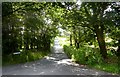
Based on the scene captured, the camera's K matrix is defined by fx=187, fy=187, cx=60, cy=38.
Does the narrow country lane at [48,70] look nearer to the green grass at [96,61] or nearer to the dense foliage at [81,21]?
the green grass at [96,61]

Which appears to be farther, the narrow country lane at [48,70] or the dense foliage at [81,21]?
the dense foliage at [81,21]

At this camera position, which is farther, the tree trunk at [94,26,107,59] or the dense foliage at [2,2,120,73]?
the tree trunk at [94,26,107,59]

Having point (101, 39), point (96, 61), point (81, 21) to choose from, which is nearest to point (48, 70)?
point (96, 61)

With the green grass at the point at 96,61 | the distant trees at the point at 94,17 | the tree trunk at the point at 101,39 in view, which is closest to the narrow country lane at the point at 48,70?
the green grass at the point at 96,61

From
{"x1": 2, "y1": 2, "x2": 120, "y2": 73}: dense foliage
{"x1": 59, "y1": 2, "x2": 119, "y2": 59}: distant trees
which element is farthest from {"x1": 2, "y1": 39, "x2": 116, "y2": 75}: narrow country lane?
{"x1": 59, "y1": 2, "x2": 119, "y2": 59}: distant trees

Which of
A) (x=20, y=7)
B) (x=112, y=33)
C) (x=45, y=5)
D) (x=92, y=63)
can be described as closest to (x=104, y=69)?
(x=92, y=63)

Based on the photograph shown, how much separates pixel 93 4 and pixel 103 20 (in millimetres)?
814

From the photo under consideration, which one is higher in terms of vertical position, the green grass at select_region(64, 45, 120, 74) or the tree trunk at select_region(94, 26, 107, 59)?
the tree trunk at select_region(94, 26, 107, 59)

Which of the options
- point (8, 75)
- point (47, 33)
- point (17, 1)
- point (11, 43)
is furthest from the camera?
point (47, 33)

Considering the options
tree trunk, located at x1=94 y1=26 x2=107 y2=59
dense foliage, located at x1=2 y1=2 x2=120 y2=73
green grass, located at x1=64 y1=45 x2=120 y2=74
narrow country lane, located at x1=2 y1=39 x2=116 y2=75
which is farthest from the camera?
tree trunk, located at x1=94 y1=26 x2=107 y2=59

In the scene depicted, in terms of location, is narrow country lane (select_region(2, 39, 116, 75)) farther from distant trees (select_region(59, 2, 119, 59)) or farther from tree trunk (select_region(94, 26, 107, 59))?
distant trees (select_region(59, 2, 119, 59))

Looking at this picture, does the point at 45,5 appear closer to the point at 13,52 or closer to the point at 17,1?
the point at 17,1

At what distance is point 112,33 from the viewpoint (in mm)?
9586

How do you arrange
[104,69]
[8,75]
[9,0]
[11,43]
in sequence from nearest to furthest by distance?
1. [8,75]
2. [104,69]
3. [9,0]
4. [11,43]
